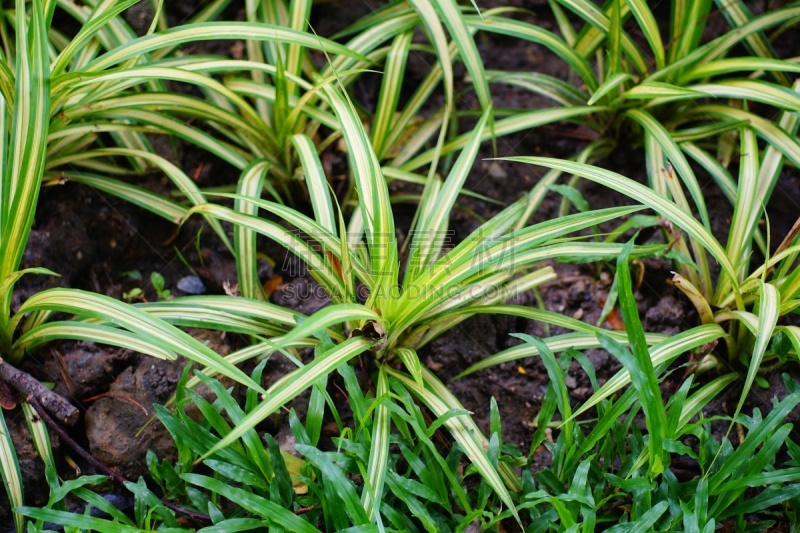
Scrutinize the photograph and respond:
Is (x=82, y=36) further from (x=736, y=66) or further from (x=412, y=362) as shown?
(x=736, y=66)

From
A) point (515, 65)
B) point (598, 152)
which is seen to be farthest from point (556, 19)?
point (598, 152)

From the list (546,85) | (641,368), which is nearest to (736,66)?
(546,85)

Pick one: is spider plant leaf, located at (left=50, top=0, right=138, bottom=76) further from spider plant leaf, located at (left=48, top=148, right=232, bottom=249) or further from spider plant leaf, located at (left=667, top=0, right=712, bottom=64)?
spider plant leaf, located at (left=667, top=0, right=712, bottom=64)

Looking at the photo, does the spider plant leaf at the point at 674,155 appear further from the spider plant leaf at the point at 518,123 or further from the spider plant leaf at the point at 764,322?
the spider plant leaf at the point at 764,322

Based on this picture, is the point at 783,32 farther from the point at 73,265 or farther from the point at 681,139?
the point at 73,265

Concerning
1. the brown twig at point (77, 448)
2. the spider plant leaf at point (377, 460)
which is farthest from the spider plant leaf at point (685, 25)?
the brown twig at point (77, 448)

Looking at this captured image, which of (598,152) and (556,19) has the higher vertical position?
(556,19)
